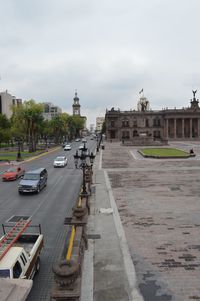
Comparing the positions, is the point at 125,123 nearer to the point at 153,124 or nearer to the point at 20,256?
the point at 153,124

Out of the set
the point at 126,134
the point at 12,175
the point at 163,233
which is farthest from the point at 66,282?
the point at 126,134

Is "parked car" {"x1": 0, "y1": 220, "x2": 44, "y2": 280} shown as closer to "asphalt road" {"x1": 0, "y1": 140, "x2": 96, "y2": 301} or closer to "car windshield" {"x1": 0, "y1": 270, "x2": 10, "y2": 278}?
"car windshield" {"x1": 0, "y1": 270, "x2": 10, "y2": 278}

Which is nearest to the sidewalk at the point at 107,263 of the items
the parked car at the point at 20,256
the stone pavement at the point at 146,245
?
the stone pavement at the point at 146,245

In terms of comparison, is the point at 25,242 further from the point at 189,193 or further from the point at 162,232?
the point at 189,193

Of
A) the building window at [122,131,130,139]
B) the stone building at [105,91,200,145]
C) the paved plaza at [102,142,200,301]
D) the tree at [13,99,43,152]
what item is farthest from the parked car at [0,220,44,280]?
the building window at [122,131,130,139]

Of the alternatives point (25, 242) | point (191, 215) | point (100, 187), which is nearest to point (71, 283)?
point (25, 242)

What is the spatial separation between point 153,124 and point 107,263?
127541 millimetres

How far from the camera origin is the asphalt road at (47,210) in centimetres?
1098

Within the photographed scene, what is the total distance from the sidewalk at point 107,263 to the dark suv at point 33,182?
25.8 ft

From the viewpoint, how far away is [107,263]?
11.3 metres

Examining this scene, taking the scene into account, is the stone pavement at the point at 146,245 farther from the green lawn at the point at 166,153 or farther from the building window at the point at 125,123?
the building window at the point at 125,123

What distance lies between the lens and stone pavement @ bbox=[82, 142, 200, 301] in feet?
31.3

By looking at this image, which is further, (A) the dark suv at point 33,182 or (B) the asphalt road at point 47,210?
(A) the dark suv at point 33,182

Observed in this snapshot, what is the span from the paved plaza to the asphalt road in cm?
313
